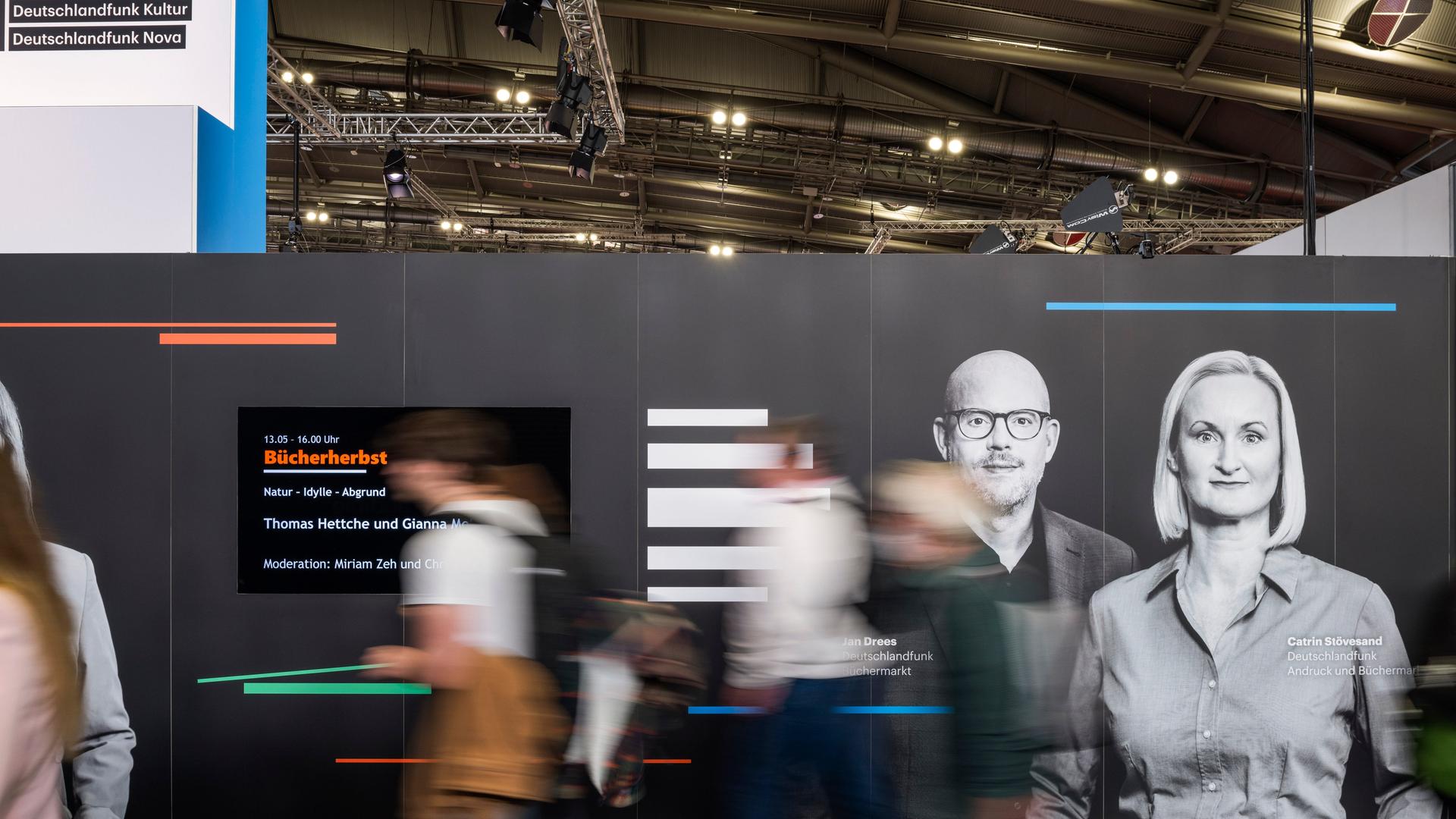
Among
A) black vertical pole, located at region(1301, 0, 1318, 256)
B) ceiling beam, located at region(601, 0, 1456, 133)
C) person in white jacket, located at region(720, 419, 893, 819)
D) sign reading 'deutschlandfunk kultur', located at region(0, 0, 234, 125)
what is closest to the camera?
person in white jacket, located at region(720, 419, 893, 819)

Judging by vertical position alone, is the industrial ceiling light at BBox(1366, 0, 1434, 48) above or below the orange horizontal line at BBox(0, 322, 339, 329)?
above

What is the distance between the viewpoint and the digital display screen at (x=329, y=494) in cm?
393

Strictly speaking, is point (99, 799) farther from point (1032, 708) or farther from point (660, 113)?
point (660, 113)

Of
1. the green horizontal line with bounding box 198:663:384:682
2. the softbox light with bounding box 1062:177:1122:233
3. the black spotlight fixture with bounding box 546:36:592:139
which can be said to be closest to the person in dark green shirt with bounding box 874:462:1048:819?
the softbox light with bounding box 1062:177:1122:233

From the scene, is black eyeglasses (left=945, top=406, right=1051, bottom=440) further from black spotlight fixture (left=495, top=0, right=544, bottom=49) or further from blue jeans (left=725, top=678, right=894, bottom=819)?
black spotlight fixture (left=495, top=0, right=544, bottom=49)

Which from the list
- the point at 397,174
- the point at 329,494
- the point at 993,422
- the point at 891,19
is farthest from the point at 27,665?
the point at 397,174

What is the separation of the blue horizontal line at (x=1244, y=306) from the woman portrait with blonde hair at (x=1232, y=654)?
211 millimetres

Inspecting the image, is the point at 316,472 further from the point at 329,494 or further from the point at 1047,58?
the point at 1047,58

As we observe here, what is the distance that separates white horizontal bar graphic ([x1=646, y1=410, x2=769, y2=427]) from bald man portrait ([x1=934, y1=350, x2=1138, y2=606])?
78cm

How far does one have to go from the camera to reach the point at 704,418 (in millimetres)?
3996

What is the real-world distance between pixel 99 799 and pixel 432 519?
66.9 inches

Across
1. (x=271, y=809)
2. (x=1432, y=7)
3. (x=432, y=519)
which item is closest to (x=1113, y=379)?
(x=432, y=519)

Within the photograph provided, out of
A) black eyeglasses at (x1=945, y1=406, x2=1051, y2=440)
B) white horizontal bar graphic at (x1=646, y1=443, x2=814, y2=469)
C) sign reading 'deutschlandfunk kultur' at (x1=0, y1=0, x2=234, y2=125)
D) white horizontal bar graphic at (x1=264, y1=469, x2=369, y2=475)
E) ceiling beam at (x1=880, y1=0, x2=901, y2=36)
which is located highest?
ceiling beam at (x1=880, y1=0, x2=901, y2=36)

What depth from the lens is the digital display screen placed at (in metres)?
3.93
